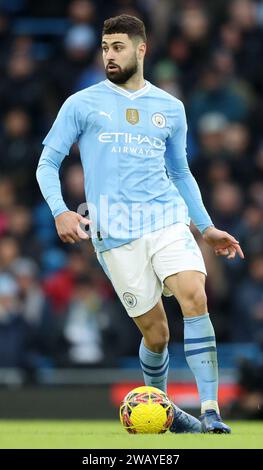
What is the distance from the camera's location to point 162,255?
7965 millimetres

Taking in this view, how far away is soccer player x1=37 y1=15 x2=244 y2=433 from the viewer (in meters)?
7.91

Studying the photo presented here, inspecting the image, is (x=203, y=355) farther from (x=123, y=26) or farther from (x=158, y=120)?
(x=123, y=26)

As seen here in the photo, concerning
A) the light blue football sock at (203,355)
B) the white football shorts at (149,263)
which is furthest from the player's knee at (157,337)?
the light blue football sock at (203,355)

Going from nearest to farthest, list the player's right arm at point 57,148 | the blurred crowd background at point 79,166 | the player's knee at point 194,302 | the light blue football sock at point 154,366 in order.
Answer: the player's knee at point 194,302
the player's right arm at point 57,148
the light blue football sock at point 154,366
the blurred crowd background at point 79,166

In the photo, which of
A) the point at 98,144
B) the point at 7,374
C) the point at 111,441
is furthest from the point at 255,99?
the point at 111,441

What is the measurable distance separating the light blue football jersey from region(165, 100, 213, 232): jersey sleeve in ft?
0.41

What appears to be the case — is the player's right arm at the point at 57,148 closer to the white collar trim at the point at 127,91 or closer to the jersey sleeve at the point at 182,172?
the white collar trim at the point at 127,91

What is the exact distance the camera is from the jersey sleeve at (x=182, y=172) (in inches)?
326

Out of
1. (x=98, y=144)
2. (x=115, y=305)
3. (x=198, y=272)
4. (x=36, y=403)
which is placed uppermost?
(x=98, y=144)

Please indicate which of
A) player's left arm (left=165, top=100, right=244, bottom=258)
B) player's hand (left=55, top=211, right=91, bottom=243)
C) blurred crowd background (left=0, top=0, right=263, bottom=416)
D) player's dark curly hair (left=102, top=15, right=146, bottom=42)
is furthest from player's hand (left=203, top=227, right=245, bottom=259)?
blurred crowd background (left=0, top=0, right=263, bottom=416)

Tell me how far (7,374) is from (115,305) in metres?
1.36

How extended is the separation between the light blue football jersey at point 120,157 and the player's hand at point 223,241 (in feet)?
0.66
